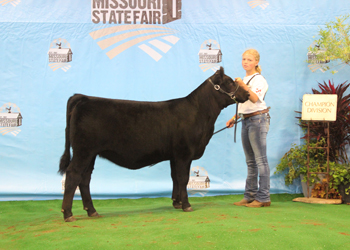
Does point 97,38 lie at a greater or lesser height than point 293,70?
greater

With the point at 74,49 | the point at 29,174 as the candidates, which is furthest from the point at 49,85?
the point at 29,174

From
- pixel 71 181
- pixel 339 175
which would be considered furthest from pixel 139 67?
pixel 339 175

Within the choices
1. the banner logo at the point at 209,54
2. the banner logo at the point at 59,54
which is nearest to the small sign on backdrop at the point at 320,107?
the banner logo at the point at 209,54

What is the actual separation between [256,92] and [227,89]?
0.33 metres

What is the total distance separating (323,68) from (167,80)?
2.39 metres

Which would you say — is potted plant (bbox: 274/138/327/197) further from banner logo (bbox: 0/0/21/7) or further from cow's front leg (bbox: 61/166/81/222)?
banner logo (bbox: 0/0/21/7)

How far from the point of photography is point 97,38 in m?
4.97

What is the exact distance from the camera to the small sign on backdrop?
14.3ft

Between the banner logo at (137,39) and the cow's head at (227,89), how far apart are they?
5.36 feet

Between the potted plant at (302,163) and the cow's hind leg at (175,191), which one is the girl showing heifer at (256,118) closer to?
the cow's hind leg at (175,191)

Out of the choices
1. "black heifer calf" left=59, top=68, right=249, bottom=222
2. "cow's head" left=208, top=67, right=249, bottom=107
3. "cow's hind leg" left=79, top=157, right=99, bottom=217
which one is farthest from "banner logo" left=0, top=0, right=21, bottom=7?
"cow's head" left=208, top=67, right=249, bottom=107

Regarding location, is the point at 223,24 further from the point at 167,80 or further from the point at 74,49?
the point at 74,49

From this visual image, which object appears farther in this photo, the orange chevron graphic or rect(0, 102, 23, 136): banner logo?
the orange chevron graphic

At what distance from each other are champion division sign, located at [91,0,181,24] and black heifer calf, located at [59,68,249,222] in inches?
73.0
